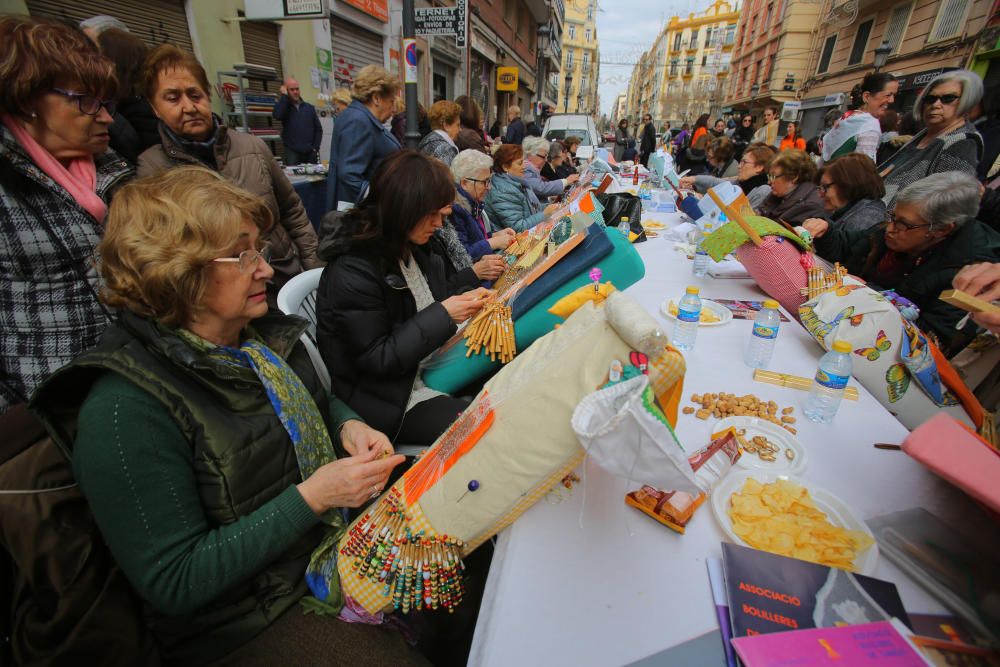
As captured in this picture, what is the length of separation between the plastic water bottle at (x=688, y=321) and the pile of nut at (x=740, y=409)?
398 mm

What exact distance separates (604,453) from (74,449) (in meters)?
1.04

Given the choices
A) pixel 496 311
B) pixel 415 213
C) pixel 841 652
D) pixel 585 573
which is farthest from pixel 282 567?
pixel 415 213

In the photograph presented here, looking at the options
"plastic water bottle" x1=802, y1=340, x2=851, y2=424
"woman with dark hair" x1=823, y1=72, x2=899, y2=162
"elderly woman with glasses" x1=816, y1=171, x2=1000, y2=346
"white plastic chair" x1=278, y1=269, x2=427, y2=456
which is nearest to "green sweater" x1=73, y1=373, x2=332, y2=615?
"white plastic chair" x1=278, y1=269, x2=427, y2=456

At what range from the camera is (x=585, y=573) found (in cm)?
91


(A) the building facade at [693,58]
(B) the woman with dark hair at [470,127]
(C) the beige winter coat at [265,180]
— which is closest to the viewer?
(C) the beige winter coat at [265,180]

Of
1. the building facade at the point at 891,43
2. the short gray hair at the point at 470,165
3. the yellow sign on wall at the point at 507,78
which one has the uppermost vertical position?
the building facade at the point at 891,43

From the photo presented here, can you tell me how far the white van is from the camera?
12.1m

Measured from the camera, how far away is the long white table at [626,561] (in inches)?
31.1

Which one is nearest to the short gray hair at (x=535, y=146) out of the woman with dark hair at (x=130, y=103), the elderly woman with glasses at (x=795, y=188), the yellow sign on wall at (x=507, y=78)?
the elderly woman with glasses at (x=795, y=188)

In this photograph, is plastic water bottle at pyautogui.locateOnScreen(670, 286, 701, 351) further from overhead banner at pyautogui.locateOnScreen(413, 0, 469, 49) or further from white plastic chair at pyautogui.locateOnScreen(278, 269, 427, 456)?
overhead banner at pyautogui.locateOnScreen(413, 0, 469, 49)

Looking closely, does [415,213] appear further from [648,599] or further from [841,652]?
[841,652]

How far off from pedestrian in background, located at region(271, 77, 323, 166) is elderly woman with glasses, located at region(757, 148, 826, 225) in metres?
6.75

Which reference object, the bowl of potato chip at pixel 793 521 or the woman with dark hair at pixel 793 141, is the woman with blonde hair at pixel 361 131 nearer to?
the bowl of potato chip at pixel 793 521

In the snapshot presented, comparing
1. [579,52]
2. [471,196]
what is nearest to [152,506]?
[471,196]
